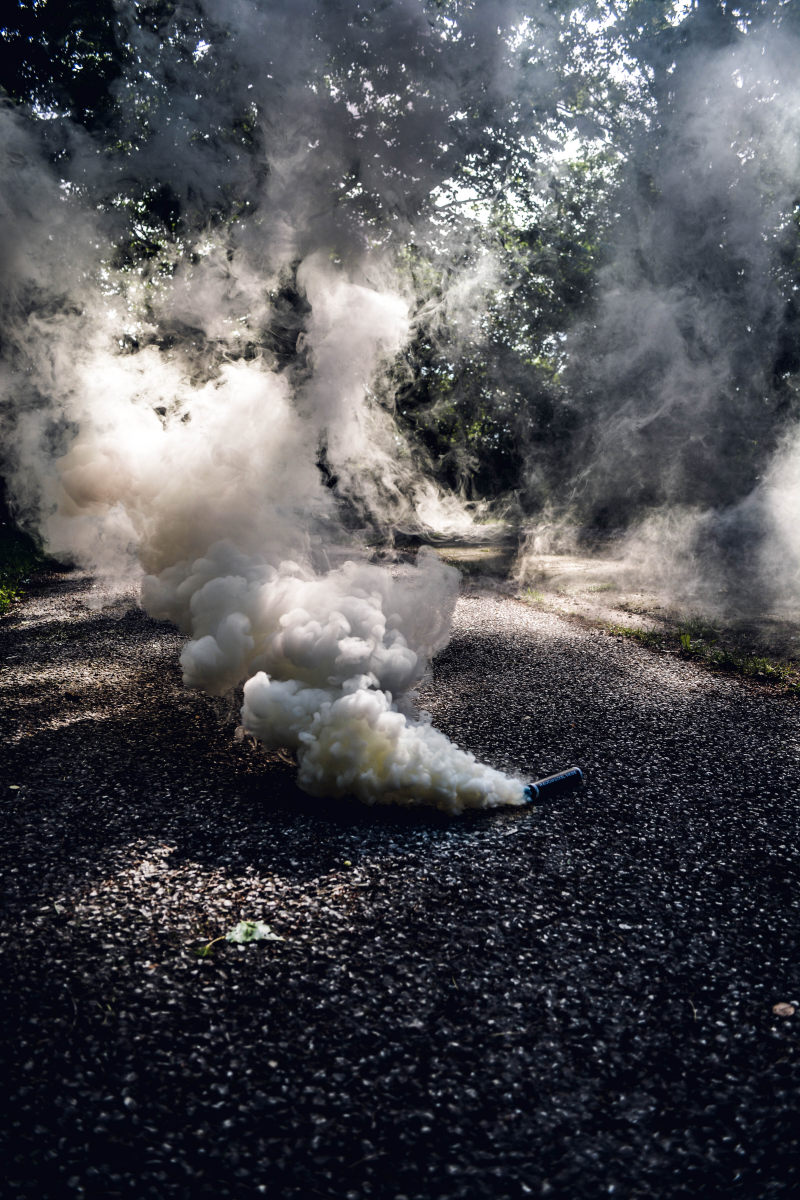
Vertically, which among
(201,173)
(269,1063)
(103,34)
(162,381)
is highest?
(103,34)

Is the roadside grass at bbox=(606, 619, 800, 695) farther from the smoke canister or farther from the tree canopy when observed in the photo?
the tree canopy

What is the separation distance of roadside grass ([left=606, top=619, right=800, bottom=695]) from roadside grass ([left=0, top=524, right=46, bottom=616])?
7.49 meters

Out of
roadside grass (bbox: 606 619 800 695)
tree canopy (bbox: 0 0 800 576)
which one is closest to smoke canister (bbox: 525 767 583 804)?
roadside grass (bbox: 606 619 800 695)

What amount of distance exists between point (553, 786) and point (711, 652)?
12.0 feet

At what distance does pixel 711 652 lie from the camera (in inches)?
267

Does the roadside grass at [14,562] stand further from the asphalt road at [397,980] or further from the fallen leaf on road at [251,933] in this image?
the fallen leaf on road at [251,933]

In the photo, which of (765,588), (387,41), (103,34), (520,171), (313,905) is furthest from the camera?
(765,588)

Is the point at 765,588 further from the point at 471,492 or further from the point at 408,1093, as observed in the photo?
the point at 408,1093

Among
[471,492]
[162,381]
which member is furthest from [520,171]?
[162,381]

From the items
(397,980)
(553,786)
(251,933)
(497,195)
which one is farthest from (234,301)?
(397,980)

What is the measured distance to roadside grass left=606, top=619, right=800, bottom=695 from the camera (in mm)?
6043

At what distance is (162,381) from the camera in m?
5.47

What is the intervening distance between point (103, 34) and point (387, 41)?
4247 mm

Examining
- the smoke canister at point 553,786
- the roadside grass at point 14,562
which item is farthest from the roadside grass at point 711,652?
the roadside grass at point 14,562
